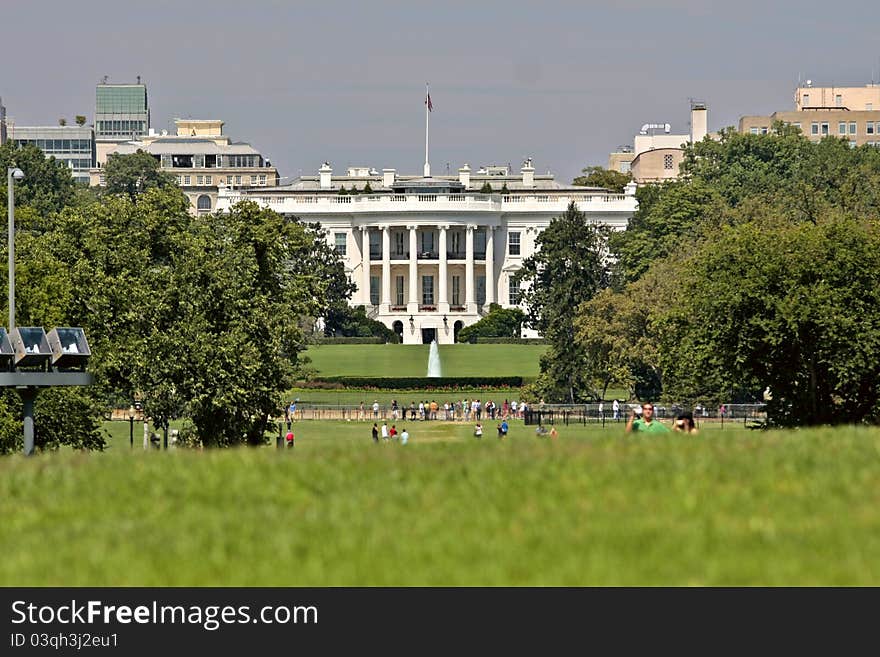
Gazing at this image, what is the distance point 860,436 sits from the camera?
27.1m

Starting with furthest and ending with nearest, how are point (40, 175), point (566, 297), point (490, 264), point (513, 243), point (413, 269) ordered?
point (513, 243), point (490, 264), point (413, 269), point (40, 175), point (566, 297)

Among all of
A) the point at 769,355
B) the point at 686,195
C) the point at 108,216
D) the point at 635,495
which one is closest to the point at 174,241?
the point at 108,216

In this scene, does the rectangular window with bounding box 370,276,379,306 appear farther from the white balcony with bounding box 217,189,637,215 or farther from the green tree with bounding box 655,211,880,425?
the green tree with bounding box 655,211,880,425

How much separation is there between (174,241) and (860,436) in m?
34.8

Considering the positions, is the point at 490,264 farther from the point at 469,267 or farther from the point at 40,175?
the point at 40,175

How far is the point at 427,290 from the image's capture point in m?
171

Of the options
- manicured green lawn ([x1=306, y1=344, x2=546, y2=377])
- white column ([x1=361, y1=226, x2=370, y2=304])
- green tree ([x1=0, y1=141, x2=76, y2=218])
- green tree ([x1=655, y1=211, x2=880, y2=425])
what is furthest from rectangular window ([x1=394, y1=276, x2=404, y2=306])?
green tree ([x1=655, y1=211, x2=880, y2=425])

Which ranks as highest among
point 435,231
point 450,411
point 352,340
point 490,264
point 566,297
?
point 435,231

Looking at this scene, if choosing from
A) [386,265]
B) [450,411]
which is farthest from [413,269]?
[450,411]

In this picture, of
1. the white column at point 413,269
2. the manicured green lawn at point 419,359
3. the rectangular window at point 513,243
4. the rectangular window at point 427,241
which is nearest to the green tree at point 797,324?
the manicured green lawn at point 419,359

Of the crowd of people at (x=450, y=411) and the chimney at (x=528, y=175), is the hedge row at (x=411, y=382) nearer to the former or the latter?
A: the crowd of people at (x=450, y=411)

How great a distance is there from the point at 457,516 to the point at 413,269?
14909 centimetres

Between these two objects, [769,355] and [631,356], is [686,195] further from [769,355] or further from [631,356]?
[769,355]
